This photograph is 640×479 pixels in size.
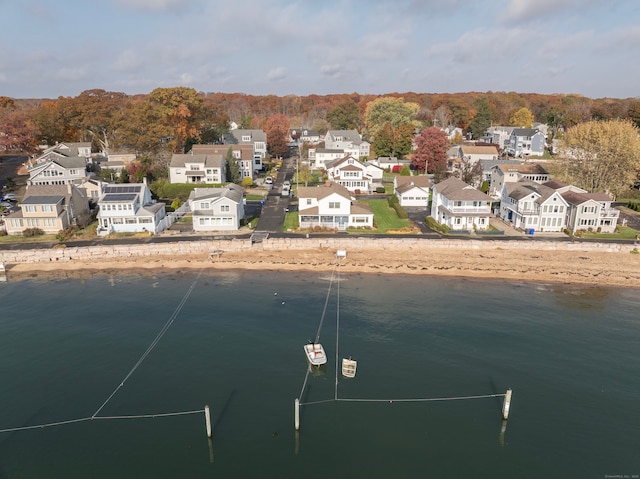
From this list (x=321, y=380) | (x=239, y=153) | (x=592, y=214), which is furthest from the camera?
(x=239, y=153)

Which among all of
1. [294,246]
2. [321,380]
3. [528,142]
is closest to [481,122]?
[528,142]

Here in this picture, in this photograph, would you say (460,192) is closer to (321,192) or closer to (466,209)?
(466,209)

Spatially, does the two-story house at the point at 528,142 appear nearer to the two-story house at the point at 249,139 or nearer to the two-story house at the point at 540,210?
the two-story house at the point at 540,210

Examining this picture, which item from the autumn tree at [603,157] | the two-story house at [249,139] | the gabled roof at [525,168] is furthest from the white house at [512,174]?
the two-story house at [249,139]

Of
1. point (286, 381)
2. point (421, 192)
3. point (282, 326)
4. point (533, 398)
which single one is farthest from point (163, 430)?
point (421, 192)

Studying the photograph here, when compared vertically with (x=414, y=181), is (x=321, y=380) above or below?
below

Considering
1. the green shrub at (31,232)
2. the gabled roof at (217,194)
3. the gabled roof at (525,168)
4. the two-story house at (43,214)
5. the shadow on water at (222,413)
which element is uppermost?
the gabled roof at (525,168)
